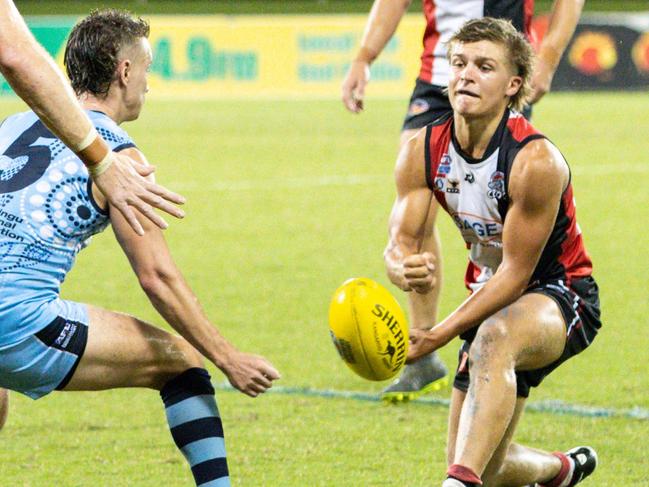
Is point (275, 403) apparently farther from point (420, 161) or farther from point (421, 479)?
point (420, 161)

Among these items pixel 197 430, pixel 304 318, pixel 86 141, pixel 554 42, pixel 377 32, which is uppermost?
pixel 86 141

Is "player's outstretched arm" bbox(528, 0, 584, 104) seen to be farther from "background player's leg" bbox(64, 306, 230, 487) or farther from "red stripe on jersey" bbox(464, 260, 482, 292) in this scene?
"background player's leg" bbox(64, 306, 230, 487)

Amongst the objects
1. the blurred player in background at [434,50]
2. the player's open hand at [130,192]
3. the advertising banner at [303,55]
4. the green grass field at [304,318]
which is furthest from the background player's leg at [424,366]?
the advertising banner at [303,55]

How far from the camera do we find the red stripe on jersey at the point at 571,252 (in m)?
4.84

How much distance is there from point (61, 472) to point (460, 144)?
6.69 feet

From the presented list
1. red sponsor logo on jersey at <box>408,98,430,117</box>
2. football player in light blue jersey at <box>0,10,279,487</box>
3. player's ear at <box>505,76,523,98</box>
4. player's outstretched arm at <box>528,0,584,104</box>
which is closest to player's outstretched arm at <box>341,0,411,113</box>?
red sponsor logo on jersey at <box>408,98,430,117</box>

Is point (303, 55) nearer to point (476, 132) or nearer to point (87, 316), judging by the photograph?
point (476, 132)

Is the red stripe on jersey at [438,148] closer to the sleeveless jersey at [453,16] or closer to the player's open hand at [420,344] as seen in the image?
the player's open hand at [420,344]

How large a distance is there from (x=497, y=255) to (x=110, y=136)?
1570mm

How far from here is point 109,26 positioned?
14.5 feet

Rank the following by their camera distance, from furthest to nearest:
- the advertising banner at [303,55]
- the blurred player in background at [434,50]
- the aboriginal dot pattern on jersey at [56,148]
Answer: the advertising banner at [303,55] → the blurred player in background at [434,50] → the aboriginal dot pattern on jersey at [56,148]

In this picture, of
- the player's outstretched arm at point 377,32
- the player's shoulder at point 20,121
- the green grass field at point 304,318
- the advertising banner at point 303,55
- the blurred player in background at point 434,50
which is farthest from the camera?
the advertising banner at point 303,55

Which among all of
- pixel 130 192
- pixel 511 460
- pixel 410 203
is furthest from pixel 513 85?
pixel 130 192

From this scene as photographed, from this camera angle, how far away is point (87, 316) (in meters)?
4.22
